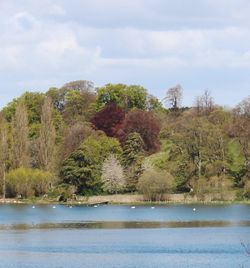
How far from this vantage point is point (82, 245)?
51188 millimetres

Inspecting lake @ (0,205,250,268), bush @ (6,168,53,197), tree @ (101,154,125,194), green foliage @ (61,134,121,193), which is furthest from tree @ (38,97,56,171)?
lake @ (0,205,250,268)

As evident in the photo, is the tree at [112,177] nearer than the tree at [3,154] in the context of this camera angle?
Yes

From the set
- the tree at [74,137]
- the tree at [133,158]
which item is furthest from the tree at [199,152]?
the tree at [74,137]

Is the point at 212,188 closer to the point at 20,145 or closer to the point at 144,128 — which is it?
the point at 20,145

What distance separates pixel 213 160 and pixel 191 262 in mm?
56269

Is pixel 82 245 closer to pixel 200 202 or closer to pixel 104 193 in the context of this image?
pixel 200 202

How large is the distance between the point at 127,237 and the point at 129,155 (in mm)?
52307

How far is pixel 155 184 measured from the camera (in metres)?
95.3

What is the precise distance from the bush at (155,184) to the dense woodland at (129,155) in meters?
0.11

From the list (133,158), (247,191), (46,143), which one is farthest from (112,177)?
(247,191)

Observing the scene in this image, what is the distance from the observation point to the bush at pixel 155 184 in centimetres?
9494

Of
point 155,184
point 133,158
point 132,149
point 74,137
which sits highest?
point 74,137

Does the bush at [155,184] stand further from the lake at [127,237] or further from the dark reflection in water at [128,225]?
the dark reflection in water at [128,225]

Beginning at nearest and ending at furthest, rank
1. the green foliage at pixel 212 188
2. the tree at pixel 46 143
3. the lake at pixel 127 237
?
1. the lake at pixel 127 237
2. the green foliage at pixel 212 188
3. the tree at pixel 46 143
